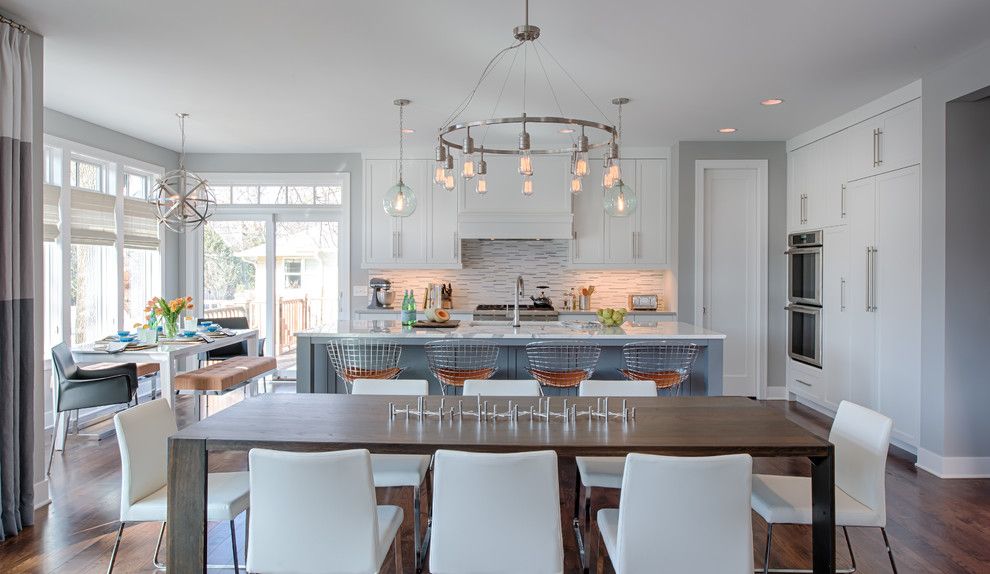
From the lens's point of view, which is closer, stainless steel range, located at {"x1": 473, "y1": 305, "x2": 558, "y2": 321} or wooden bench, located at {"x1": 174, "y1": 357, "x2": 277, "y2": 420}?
wooden bench, located at {"x1": 174, "y1": 357, "x2": 277, "y2": 420}

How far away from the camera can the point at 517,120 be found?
106 inches

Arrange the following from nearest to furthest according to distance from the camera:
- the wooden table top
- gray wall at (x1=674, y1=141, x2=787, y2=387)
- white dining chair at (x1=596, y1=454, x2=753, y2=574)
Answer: white dining chair at (x1=596, y1=454, x2=753, y2=574) → the wooden table top → gray wall at (x1=674, y1=141, x2=787, y2=387)

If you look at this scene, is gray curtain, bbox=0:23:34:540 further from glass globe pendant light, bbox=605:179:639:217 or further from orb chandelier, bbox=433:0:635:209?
glass globe pendant light, bbox=605:179:639:217

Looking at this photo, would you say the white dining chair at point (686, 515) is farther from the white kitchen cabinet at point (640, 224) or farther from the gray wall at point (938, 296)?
the white kitchen cabinet at point (640, 224)

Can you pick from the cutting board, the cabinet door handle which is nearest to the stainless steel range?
the cutting board

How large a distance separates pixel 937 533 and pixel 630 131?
395cm

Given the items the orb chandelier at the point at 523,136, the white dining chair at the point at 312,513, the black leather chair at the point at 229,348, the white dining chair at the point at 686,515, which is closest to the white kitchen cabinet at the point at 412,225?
the orb chandelier at the point at 523,136

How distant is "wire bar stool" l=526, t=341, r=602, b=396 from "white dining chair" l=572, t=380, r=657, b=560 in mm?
745

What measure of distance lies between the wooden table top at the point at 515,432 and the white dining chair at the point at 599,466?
24cm

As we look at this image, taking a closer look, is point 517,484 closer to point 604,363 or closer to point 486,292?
point 604,363

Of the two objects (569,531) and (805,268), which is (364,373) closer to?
(569,531)

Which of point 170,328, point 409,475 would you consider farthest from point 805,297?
point 170,328

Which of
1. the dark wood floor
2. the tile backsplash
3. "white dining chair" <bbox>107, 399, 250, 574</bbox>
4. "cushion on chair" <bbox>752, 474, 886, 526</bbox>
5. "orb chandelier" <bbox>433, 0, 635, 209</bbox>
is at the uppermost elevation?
"orb chandelier" <bbox>433, 0, 635, 209</bbox>

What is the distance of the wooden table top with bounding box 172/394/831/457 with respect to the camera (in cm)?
201
